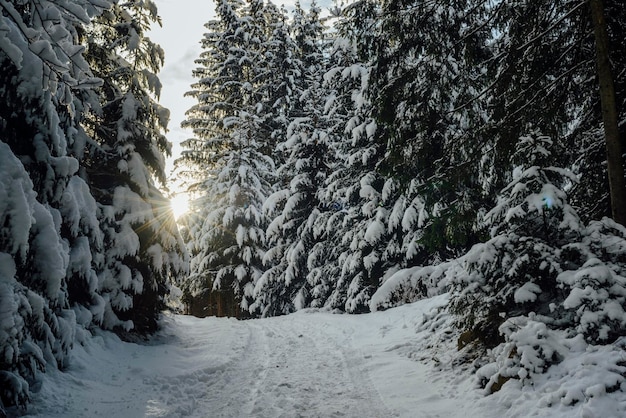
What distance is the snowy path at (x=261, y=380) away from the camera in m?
5.53

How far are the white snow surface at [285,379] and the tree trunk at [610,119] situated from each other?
9.98 ft

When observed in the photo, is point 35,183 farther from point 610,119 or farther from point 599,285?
point 610,119

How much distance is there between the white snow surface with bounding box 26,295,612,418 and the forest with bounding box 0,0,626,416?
18.6 inches

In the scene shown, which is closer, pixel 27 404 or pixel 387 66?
pixel 27 404

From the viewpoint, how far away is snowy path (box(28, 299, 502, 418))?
5527 millimetres

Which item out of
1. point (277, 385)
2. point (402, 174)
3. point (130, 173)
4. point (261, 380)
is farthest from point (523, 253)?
point (130, 173)

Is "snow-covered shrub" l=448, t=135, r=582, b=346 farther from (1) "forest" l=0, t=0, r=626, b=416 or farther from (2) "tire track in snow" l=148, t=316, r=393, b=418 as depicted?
(2) "tire track in snow" l=148, t=316, r=393, b=418

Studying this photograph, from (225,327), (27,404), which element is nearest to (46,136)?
(27,404)

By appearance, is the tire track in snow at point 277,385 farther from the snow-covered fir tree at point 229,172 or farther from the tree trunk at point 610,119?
the snow-covered fir tree at point 229,172

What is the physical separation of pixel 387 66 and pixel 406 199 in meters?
5.77

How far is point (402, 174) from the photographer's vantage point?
8680 mm

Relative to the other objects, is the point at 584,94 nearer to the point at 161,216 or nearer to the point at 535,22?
→ the point at 535,22

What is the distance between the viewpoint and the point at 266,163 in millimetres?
22625

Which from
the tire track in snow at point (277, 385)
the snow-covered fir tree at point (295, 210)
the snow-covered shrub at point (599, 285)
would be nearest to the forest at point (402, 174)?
the snow-covered shrub at point (599, 285)
